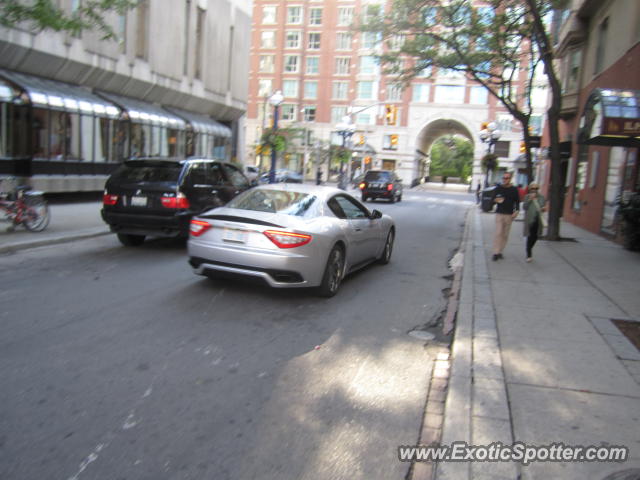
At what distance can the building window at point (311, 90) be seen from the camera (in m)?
67.9

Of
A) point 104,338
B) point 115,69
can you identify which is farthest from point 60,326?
point 115,69

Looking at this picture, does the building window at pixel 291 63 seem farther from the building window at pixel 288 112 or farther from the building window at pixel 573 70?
the building window at pixel 573 70

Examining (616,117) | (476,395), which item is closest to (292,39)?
(616,117)

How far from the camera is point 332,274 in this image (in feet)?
22.5

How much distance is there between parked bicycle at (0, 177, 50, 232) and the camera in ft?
34.0

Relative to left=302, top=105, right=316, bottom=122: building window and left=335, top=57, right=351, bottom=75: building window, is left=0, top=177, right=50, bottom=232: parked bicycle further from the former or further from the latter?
left=335, top=57, right=351, bottom=75: building window

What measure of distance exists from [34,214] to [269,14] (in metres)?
64.6

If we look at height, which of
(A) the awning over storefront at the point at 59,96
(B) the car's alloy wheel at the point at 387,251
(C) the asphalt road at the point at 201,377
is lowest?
(C) the asphalt road at the point at 201,377

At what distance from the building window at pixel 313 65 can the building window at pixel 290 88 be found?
230 centimetres

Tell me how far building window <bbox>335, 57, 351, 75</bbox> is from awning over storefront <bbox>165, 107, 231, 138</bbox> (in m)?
35.2

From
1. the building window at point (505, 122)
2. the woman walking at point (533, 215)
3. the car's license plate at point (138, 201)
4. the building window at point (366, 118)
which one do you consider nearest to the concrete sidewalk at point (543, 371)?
the woman walking at point (533, 215)

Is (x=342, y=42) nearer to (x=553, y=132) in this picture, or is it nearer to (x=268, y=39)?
(x=268, y=39)

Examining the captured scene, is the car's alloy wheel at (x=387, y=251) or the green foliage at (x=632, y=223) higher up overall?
the green foliage at (x=632, y=223)

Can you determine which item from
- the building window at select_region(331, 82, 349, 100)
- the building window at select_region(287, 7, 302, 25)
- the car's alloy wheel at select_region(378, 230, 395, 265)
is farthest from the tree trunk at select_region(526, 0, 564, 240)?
the building window at select_region(287, 7, 302, 25)
